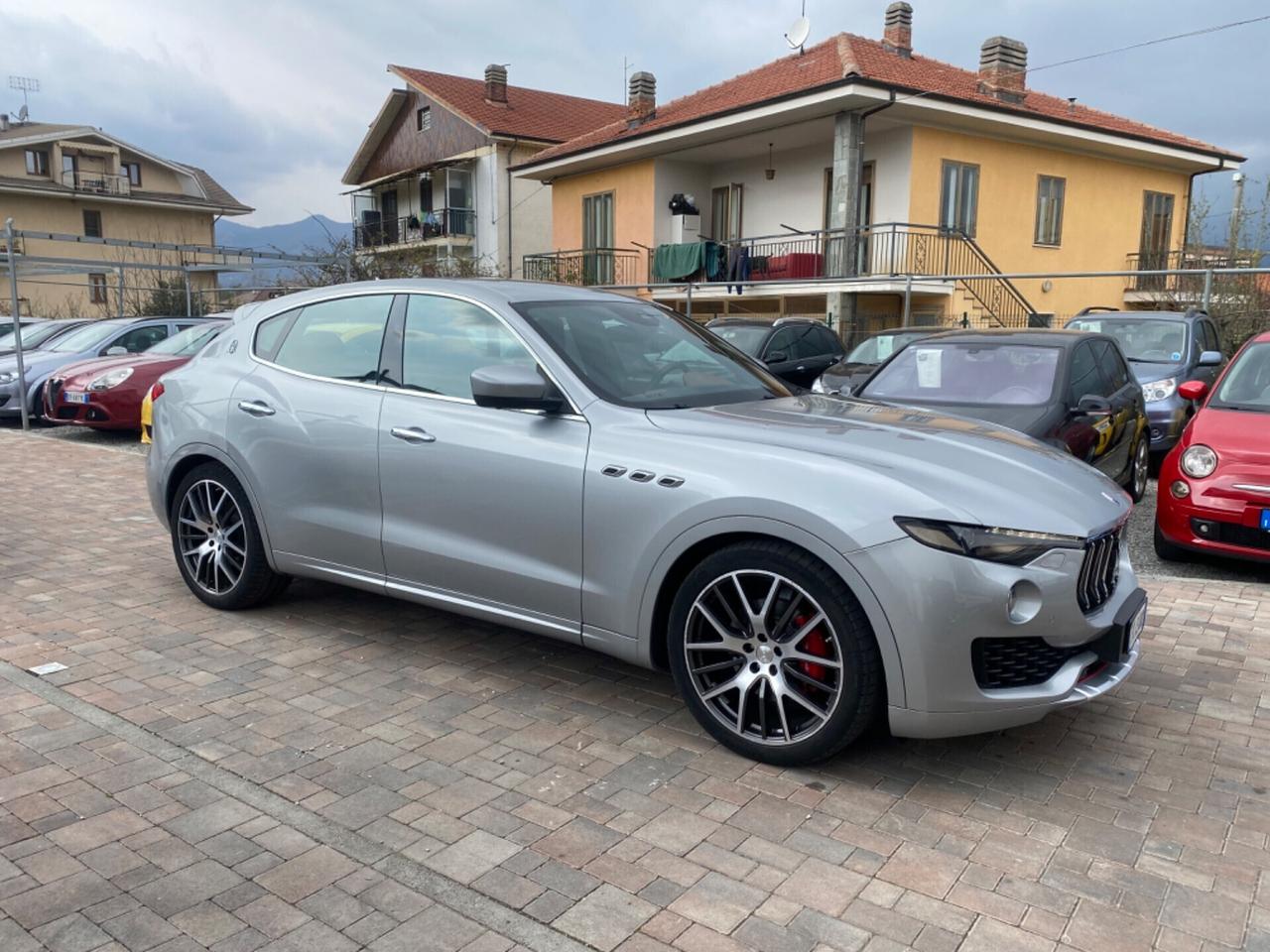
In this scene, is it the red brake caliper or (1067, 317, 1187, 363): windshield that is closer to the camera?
the red brake caliper

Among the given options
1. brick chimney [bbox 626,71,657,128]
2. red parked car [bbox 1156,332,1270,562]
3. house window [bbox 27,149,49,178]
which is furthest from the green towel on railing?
house window [bbox 27,149,49,178]

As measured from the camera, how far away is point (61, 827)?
9.99 feet

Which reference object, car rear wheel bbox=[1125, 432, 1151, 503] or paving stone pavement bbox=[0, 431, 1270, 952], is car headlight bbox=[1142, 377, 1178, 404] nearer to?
car rear wheel bbox=[1125, 432, 1151, 503]

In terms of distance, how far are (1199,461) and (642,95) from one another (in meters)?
23.5

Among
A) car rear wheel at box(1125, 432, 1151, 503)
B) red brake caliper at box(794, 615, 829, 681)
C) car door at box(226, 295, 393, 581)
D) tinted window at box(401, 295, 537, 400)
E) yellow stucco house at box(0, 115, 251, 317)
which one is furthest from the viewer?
yellow stucco house at box(0, 115, 251, 317)

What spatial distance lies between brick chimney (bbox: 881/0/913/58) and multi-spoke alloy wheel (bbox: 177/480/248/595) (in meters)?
21.9

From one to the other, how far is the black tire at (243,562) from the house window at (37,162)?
45536 mm

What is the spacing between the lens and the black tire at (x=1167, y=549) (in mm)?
6230

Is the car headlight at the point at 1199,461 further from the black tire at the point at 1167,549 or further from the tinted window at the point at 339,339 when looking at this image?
the tinted window at the point at 339,339

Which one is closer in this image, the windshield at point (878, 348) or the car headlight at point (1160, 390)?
the car headlight at point (1160, 390)

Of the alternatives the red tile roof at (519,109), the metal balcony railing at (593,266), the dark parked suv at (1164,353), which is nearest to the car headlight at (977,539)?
the dark parked suv at (1164,353)

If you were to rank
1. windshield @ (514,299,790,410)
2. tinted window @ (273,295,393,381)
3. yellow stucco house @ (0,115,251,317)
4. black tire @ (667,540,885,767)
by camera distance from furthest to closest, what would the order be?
1. yellow stucco house @ (0,115,251,317)
2. tinted window @ (273,295,393,381)
3. windshield @ (514,299,790,410)
4. black tire @ (667,540,885,767)

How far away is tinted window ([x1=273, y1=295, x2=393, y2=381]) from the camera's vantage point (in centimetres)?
461

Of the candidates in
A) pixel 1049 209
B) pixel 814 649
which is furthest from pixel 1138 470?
pixel 1049 209
